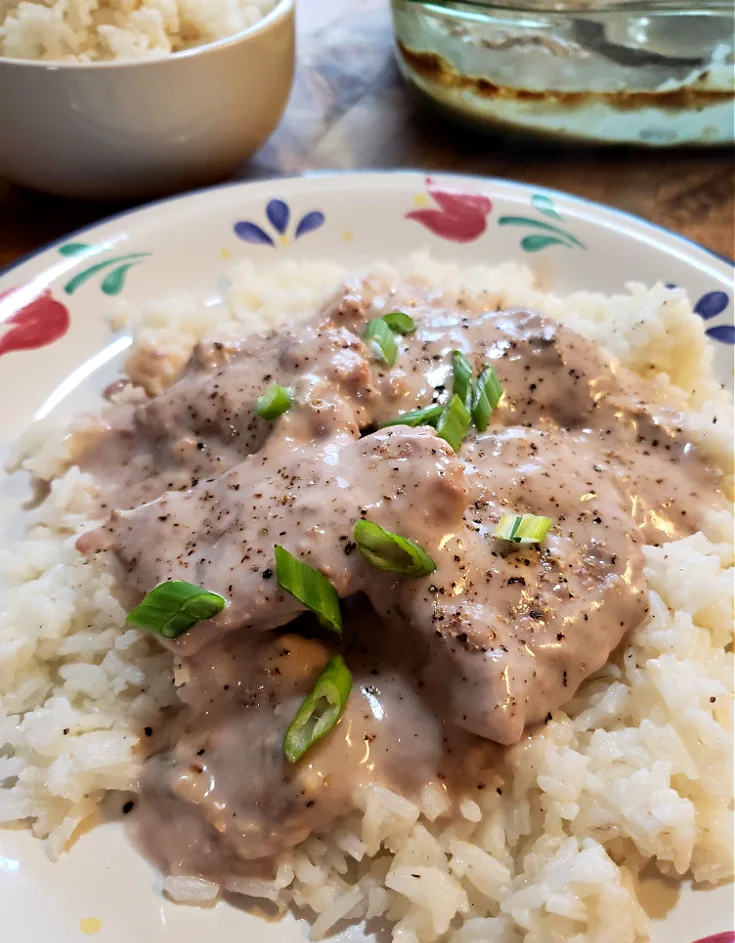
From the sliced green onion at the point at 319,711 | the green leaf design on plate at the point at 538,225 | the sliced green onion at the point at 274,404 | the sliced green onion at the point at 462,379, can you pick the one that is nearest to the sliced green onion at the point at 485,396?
the sliced green onion at the point at 462,379

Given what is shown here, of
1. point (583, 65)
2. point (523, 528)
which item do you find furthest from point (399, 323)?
point (583, 65)

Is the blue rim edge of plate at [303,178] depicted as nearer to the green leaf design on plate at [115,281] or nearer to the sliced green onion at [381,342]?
the green leaf design on plate at [115,281]

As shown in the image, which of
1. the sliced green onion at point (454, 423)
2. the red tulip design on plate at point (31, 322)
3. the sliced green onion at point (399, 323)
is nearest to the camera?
the sliced green onion at point (454, 423)

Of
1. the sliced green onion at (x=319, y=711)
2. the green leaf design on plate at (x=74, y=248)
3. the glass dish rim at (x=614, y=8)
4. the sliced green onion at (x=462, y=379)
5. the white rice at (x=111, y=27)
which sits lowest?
the sliced green onion at (x=319, y=711)

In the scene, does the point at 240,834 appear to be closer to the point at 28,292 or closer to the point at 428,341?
the point at 428,341

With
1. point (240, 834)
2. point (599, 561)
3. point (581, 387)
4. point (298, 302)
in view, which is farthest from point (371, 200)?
point (240, 834)

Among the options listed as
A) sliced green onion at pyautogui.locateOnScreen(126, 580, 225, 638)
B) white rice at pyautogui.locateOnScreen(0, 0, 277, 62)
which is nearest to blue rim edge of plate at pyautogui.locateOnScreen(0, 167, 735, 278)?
white rice at pyautogui.locateOnScreen(0, 0, 277, 62)
